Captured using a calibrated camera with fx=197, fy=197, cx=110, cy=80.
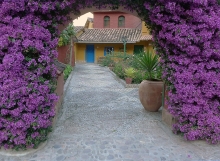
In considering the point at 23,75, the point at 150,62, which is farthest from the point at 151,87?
the point at 23,75

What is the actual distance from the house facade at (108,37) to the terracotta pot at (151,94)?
16943 mm

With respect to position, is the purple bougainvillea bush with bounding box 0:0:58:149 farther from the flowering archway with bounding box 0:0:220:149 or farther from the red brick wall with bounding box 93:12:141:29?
the red brick wall with bounding box 93:12:141:29

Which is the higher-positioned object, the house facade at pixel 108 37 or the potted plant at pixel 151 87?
the house facade at pixel 108 37

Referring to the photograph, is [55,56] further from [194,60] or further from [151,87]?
[151,87]

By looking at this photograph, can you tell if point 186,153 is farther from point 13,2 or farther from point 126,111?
point 13,2

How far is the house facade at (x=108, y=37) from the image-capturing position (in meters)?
23.7

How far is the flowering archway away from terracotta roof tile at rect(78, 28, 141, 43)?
62.5 feet

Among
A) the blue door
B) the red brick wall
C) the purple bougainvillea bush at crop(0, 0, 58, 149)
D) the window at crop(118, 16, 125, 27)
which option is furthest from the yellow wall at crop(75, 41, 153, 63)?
the purple bougainvillea bush at crop(0, 0, 58, 149)

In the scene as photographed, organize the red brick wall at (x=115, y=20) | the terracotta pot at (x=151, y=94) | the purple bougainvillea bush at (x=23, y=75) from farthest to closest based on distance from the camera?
→ the red brick wall at (x=115, y=20) → the terracotta pot at (x=151, y=94) → the purple bougainvillea bush at (x=23, y=75)

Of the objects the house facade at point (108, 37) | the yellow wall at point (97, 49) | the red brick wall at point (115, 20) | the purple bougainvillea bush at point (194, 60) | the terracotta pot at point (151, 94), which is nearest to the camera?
the purple bougainvillea bush at point (194, 60)

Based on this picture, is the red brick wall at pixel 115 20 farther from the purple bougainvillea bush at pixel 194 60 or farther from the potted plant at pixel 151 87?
the purple bougainvillea bush at pixel 194 60

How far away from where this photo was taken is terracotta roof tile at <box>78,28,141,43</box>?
23.4 meters

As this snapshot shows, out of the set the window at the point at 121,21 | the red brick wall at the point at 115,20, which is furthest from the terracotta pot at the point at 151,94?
the window at the point at 121,21

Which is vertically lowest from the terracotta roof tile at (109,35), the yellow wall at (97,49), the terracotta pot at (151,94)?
the terracotta pot at (151,94)
